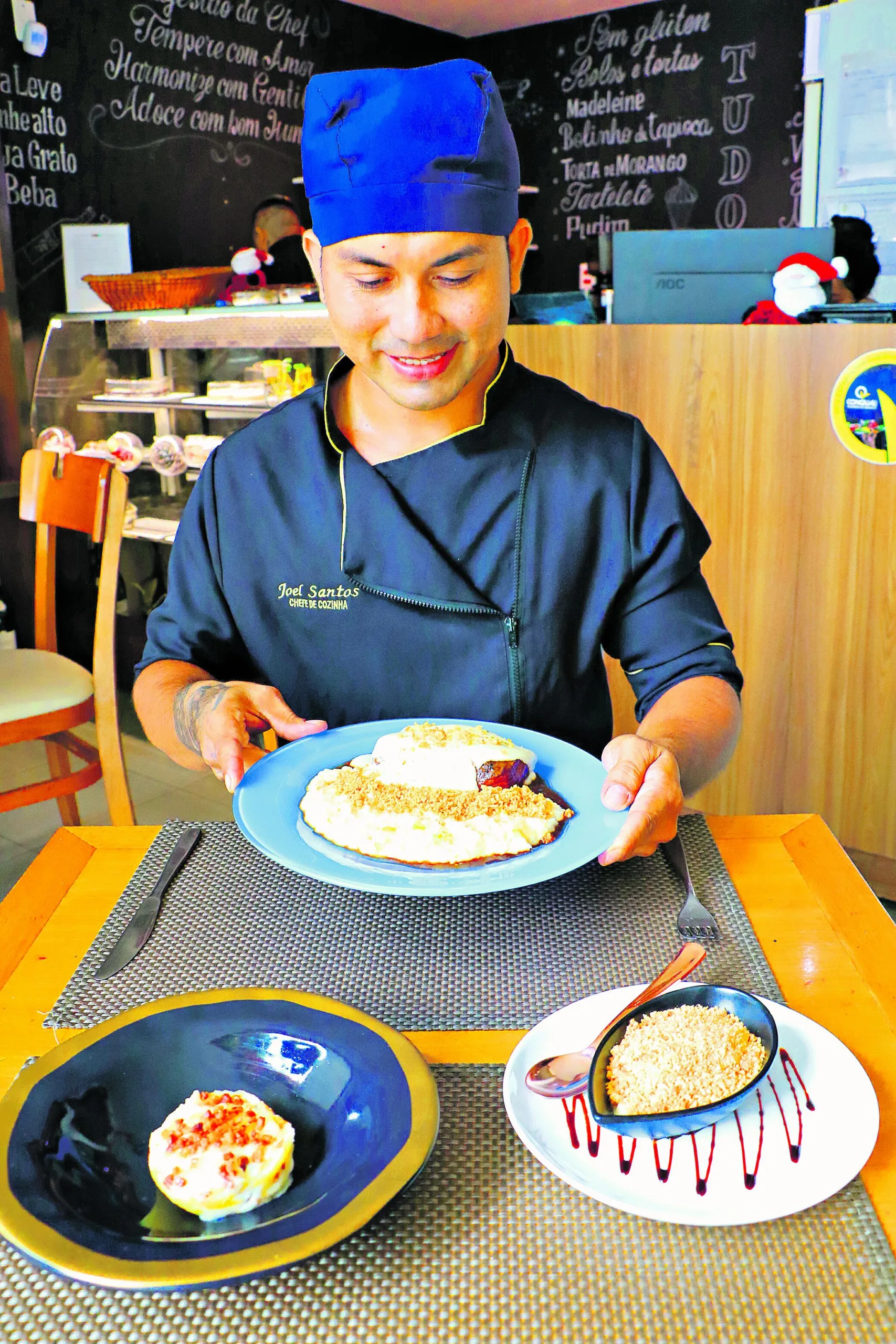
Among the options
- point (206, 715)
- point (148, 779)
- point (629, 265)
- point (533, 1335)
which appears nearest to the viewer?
point (533, 1335)

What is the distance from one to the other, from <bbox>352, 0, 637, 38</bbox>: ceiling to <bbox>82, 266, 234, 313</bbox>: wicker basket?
2658mm

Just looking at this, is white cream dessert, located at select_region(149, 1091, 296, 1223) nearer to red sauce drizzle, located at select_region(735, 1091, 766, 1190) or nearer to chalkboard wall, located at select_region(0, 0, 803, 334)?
red sauce drizzle, located at select_region(735, 1091, 766, 1190)

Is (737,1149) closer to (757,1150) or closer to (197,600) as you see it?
(757,1150)

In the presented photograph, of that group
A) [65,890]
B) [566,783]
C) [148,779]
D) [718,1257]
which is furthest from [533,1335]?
[148,779]

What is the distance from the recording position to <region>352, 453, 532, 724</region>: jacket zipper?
140 centimetres

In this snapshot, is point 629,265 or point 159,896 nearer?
point 159,896

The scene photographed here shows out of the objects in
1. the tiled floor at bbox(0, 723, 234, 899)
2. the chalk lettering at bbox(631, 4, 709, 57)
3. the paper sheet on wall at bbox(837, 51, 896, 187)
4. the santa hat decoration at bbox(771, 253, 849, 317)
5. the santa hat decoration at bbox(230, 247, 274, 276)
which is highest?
Answer: the chalk lettering at bbox(631, 4, 709, 57)

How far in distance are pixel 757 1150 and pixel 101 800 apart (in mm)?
3173

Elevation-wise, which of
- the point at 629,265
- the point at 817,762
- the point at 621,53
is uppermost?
the point at 621,53

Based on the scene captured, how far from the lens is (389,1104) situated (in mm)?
673

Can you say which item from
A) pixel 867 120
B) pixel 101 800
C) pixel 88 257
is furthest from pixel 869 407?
A: pixel 88 257

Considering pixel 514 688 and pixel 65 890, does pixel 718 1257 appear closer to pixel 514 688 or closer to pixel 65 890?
pixel 65 890

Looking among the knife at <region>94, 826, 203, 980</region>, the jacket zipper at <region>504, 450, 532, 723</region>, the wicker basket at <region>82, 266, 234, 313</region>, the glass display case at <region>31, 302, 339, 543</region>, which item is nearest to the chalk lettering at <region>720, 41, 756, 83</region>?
the wicker basket at <region>82, 266, 234, 313</region>

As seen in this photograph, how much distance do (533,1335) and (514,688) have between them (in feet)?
3.04
